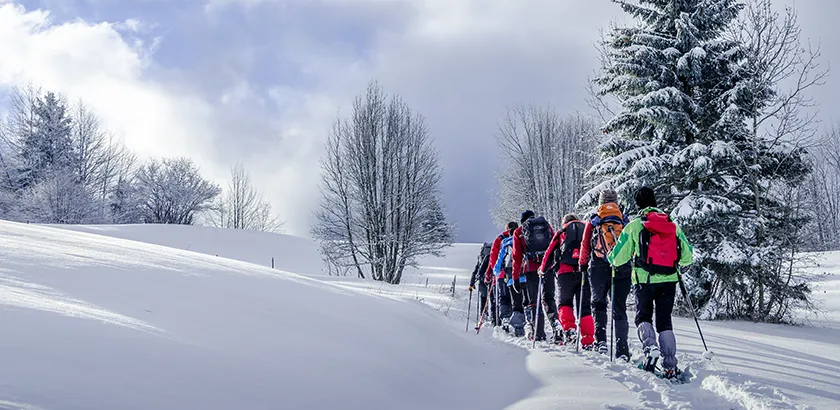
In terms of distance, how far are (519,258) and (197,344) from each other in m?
5.44

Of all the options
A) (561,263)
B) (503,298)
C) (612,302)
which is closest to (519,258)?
(561,263)

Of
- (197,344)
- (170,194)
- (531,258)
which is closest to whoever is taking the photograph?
(197,344)

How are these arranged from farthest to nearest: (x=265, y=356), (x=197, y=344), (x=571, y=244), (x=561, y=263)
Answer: (x=561, y=263)
(x=571, y=244)
(x=265, y=356)
(x=197, y=344)

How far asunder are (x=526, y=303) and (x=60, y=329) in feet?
21.0

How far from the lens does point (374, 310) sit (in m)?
6.86

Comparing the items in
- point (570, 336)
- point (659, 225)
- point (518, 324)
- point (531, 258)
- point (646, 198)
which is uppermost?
point (646, 198)

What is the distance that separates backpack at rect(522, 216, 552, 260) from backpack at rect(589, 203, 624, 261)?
5.04 ft

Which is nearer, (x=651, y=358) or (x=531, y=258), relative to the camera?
(x=651, y=358)

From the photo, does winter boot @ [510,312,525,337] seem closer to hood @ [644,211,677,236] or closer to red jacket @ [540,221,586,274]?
red jacket @ [540,221,586,274]

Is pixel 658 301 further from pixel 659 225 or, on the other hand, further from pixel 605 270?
pixel 605 270

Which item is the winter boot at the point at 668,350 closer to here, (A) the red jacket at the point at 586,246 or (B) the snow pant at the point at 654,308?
(B) the snow pant at the point at 654,308

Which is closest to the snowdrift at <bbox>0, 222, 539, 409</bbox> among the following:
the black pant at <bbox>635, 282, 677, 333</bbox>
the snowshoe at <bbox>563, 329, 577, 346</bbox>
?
the snowshoe at <bbox>563, 329, 577, 346</bbox>

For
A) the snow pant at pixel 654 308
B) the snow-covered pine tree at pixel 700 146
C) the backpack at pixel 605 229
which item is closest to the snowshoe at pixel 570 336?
the backpack at pixel 605 229

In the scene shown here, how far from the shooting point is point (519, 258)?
7.99m
